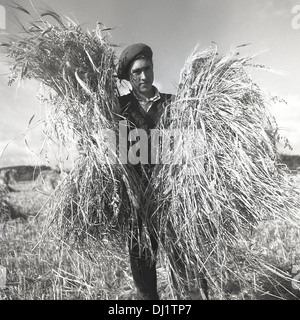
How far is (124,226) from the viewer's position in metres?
1.48

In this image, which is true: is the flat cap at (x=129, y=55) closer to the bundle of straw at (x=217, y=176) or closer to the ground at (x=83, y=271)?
the bundle of straw at (x=217, y=176)

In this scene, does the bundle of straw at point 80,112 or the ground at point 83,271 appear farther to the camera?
the ground at point 83,271

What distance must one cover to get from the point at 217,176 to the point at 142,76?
20.4 inches

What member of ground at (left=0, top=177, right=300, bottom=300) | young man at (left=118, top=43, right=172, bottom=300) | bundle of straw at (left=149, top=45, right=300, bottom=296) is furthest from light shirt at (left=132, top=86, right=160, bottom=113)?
ground at (left=0, top=177, right=300, bottom=300)

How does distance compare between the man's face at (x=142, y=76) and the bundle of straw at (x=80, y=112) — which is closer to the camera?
the bundle of straw at (x=80, y=112)

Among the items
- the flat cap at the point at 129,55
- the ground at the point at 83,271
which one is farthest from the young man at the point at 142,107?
the ground at the point at 83,271

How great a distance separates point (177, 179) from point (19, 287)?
974 mm

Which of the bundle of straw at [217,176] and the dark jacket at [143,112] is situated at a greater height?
the dark jacket at [143,112]

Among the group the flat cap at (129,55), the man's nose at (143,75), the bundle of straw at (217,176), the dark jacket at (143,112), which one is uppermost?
the flat cap at (129,55)

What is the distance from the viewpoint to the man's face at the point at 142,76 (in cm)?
154

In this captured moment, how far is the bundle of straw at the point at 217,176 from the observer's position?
1401 mm

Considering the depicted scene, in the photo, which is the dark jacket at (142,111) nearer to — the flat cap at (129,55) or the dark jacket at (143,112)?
the dark jacket at (143,112)

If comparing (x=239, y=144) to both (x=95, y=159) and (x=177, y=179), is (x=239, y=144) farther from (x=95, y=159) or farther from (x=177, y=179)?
(x=95, y=159)

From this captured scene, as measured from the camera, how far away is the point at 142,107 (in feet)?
5.16
